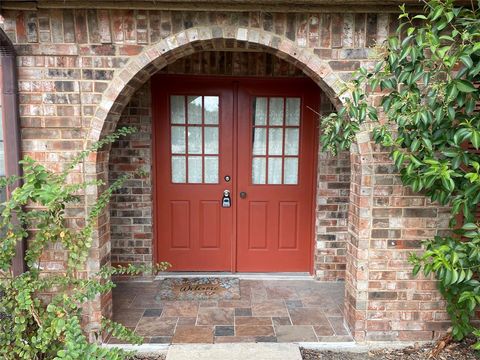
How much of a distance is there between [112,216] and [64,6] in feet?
7.21

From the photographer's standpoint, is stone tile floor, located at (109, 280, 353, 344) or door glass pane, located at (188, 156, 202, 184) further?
door glass pane, located at (188, 156, 202, 184)

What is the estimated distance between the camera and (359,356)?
8.92 feet

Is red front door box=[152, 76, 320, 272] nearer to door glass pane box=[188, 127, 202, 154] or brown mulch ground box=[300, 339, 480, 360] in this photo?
door glass pane box=[188, 127, 202, 154]

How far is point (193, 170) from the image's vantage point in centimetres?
399

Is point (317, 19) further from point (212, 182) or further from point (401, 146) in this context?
point (212, 182)

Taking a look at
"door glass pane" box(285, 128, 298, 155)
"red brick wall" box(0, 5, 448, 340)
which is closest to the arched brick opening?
"red brick wall" box(0, 5, 448, 340)

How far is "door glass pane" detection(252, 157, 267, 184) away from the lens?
399 centimetres

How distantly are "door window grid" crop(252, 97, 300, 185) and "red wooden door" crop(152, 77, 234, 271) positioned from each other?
0.31 metres

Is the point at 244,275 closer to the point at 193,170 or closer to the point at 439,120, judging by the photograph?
the point at 193,170

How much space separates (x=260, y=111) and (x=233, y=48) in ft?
3.83

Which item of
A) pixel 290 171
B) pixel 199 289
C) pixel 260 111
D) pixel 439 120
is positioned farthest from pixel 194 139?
pixel 439 120

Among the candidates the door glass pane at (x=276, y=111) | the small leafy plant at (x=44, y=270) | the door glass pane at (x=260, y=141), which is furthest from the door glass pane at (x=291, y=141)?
the small leafy plant at (x=44, y=270)

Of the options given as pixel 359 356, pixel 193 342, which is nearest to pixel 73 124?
pixel 193 342

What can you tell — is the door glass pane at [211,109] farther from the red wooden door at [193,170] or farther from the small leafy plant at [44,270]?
the small leafy plant at [44,270]
